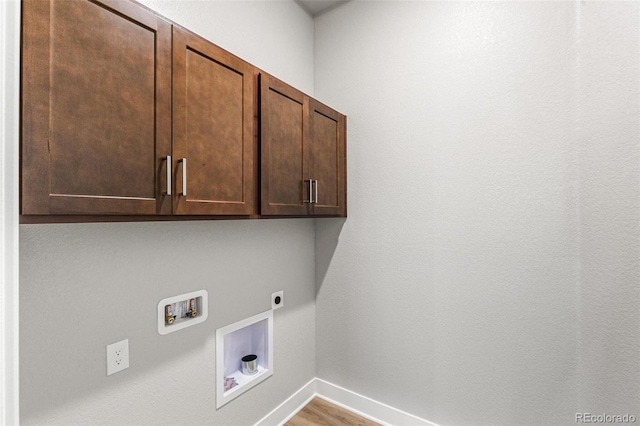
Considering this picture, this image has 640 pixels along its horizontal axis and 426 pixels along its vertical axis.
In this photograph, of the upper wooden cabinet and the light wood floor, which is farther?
the light wood floor

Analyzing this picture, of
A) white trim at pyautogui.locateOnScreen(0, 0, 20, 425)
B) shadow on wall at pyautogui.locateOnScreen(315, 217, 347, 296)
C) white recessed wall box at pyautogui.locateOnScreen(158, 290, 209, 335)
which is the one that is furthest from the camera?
shadow on wall at pyautogui.locateOnScreen(315, 217, 347, 296)

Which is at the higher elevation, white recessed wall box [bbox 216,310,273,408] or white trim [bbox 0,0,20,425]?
white trim [bbox 0,0,20,425]

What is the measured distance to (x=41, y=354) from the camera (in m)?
1.04

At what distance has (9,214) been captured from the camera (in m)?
0.68

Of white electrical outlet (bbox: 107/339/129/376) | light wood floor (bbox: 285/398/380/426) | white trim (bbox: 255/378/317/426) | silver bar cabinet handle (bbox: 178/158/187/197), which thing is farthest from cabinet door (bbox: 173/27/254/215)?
light wood floor (bbox: 285/398/380/426)

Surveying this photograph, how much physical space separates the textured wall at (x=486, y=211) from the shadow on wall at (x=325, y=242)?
0.06 feet

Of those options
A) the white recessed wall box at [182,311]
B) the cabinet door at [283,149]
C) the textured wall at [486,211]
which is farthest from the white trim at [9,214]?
the textured wall at [486,211]

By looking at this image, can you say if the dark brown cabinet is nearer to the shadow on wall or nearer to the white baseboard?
the shadow on wall

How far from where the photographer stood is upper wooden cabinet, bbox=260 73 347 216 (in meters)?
1.47

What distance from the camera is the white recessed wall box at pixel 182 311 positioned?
54.2 inches

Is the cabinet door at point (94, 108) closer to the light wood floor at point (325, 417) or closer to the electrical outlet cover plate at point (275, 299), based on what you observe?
the electrical outlet cover plate at point (275, 299)

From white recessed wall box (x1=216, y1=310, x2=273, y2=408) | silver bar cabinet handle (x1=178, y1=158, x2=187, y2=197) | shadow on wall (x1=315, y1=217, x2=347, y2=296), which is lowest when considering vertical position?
white recessed wall box (x1=216, y1=310, x2=273, y2=408)

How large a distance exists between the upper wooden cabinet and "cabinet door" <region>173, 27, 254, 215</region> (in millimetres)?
92

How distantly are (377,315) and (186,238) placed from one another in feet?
4.10
